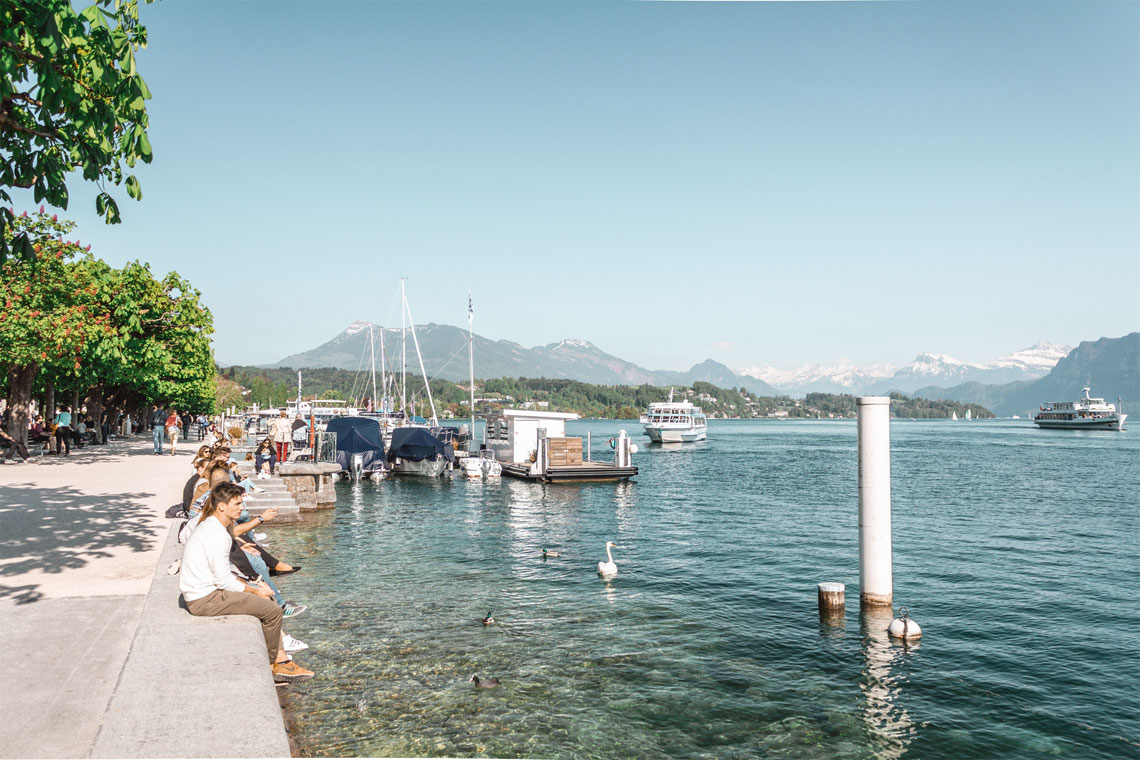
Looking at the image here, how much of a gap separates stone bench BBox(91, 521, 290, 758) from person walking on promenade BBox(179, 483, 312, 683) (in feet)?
0.46

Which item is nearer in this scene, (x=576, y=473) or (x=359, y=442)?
(x=576, y=473)

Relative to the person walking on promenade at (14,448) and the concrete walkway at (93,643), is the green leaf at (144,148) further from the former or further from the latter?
the person walking on promenade at (14,448)

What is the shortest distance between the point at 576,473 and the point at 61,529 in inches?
1220

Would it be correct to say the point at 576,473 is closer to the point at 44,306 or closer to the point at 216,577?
the point at 44,306

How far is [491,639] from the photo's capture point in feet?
40.8

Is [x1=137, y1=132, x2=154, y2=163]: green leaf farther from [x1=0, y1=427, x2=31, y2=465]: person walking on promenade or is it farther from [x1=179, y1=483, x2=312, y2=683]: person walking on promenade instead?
[x1=0, y1=427, x2=31, y2=465]: person walking on promenade

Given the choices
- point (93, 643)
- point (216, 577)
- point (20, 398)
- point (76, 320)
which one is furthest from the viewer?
point (20, 398)

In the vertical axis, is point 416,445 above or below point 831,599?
above

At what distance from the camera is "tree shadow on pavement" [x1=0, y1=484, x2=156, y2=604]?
1095 cm

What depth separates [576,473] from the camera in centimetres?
4297

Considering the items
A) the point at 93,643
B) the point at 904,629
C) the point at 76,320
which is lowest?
the point at 904,629

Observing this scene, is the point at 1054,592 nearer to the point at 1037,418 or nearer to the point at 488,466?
the point at 488,466

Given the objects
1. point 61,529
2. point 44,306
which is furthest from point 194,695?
point 44,306

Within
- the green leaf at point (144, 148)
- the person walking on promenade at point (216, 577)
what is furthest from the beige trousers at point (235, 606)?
the green leaf at point (144, 148)
